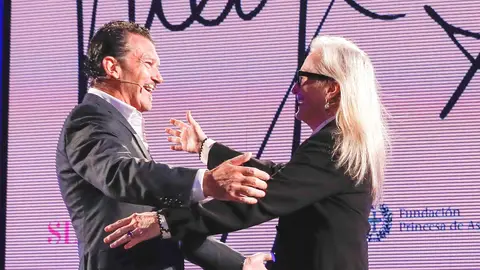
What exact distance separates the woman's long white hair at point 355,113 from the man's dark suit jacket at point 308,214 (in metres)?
0.03

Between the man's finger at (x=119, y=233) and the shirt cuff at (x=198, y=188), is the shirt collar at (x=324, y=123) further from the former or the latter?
the man's finger at (x=119, y=233)

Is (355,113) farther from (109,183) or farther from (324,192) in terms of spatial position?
(109,183)

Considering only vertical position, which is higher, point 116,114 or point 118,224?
point 116,114

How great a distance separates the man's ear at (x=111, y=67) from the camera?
239cm

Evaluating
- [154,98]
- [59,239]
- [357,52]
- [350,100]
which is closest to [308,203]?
[350,100]

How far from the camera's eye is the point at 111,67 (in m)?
2.40

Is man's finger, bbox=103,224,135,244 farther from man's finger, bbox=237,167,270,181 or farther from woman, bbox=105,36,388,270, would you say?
man's finger, bbox=237,167,270,181

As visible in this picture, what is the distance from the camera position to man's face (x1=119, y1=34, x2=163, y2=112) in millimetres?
2426

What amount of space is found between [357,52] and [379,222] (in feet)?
3.39

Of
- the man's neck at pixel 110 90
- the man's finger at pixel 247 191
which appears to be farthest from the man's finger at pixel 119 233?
the man's neck at pixel 110 90

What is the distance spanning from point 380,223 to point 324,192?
109cm

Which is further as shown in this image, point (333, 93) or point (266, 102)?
point (266, 102)

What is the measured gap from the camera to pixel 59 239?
3439 millimetres
